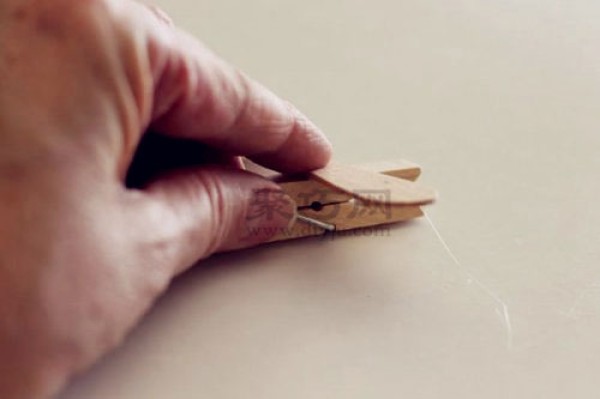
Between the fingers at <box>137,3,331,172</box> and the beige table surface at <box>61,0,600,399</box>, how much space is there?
9cm

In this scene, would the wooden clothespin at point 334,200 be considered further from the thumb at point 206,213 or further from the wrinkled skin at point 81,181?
the wrinkled skin at point 81,181

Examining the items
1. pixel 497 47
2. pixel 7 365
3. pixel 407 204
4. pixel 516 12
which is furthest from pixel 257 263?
pixel 516 12

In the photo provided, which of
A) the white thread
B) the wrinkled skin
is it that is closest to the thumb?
the wrinkled skin

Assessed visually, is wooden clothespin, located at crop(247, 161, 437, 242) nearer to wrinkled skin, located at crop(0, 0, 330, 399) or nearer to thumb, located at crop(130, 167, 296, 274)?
thumb, located at crop(130, 167, 296, 274)

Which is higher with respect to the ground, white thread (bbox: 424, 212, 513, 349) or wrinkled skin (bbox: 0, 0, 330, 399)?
wrinkled skin (bbox: 0, 0, 330, 399)

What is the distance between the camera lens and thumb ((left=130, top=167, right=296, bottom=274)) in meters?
0.55

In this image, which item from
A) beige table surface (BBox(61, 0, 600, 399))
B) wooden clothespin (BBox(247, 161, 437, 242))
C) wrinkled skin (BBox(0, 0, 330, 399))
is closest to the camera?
wrinkled skin (BBox(0, 0, 330, 399))

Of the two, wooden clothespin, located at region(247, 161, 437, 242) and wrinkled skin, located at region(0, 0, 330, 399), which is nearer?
wrinkled skin, located at region(0, 0, 330, 399)

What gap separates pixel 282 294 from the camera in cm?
64

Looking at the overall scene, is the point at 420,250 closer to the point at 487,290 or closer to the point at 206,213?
the point at 487,290

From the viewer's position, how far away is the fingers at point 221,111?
1.79ft

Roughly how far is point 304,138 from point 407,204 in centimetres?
11

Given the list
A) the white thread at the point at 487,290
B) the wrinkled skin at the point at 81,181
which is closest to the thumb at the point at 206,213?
the wrinkled skin at the point at 81,181

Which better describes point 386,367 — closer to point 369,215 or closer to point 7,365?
point 369,215
